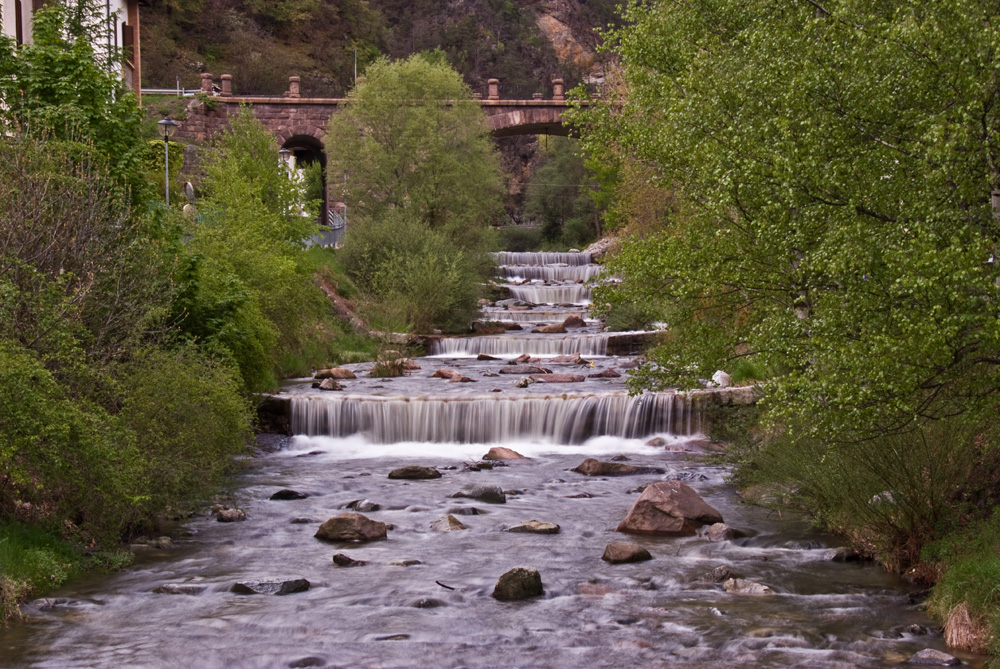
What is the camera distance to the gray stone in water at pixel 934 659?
8.87m

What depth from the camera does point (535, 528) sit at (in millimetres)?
13875

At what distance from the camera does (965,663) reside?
8.87 metres

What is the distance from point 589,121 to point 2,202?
33.2ft

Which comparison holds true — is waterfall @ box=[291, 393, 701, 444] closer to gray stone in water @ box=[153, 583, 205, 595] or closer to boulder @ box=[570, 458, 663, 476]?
boulder @ box=[570, 458, 663, 476]

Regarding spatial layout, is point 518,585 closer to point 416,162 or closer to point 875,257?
point 875,257

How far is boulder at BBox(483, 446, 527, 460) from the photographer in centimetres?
1930

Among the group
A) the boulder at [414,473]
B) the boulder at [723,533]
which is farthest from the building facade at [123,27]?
the boulder at [723,533]

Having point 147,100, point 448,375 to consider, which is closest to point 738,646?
point 448,375

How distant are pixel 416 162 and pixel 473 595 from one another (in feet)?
112

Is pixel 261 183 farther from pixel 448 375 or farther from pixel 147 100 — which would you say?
pixel 147 100

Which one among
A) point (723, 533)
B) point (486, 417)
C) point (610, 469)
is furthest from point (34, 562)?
point (486, 417)

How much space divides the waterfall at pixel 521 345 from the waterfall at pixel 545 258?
21.1 meters

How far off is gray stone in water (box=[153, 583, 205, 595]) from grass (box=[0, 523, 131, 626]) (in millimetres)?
927

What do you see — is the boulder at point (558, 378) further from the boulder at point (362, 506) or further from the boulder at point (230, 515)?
the boulder at point (230, 515)
